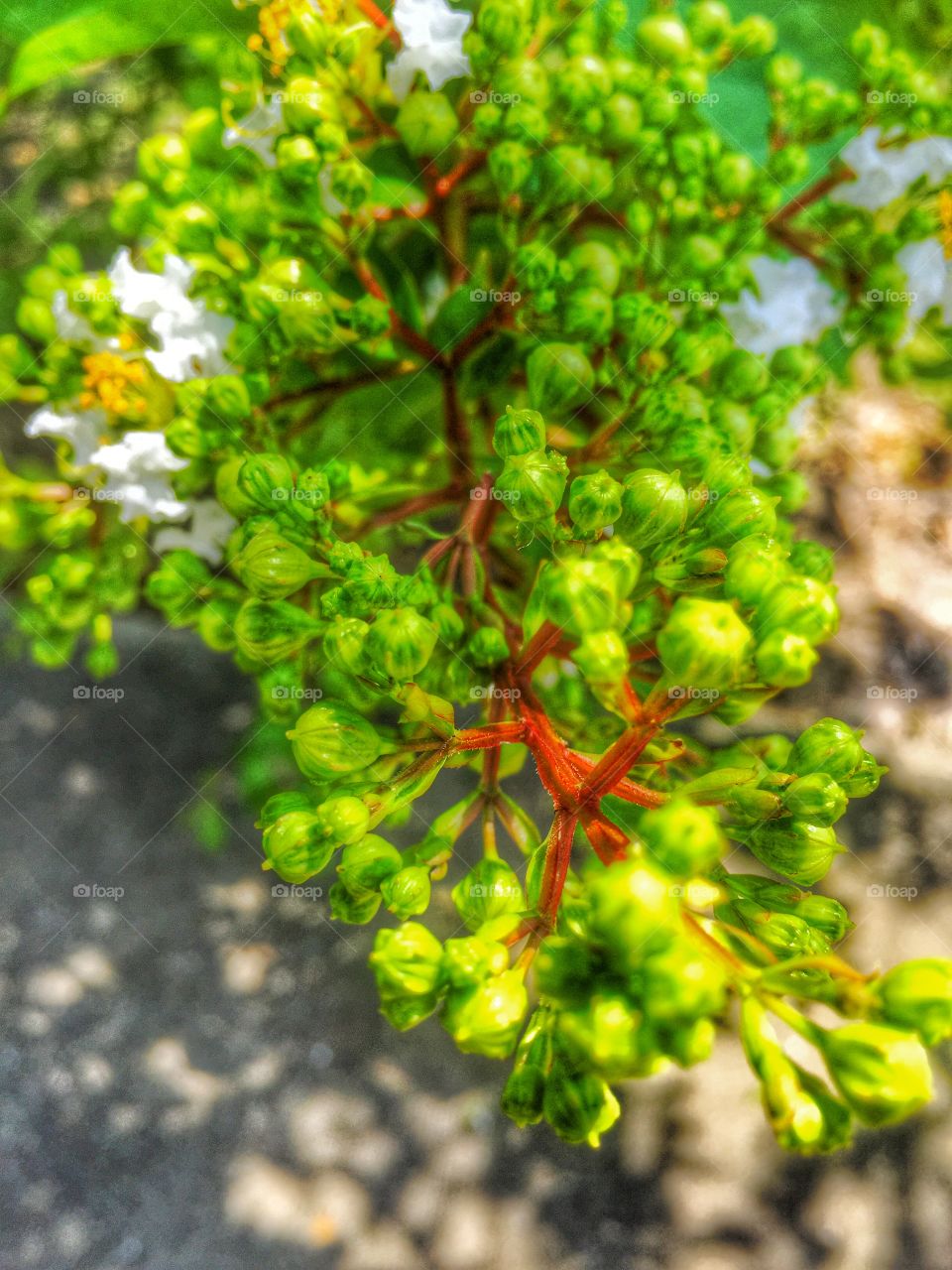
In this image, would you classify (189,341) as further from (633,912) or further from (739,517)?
(633,912)

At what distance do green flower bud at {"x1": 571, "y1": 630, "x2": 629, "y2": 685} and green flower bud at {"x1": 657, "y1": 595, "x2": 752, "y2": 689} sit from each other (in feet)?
0.09

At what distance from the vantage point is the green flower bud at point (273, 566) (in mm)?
760

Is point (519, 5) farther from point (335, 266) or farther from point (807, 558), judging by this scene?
point (807, 558)

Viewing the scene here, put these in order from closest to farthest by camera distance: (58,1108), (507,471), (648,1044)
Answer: (648,1044) < (507,471) < (58,1108)

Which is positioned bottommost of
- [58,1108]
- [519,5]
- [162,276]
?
[58,1108]

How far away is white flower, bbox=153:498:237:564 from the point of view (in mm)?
1021

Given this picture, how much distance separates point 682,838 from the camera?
0.52 m

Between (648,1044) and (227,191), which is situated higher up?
(227,191)

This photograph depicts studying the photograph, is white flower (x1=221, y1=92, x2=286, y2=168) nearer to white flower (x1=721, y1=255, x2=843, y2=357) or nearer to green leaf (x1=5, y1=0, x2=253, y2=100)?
green leaf (x1=5, y1=0, x2=253, y2=100)

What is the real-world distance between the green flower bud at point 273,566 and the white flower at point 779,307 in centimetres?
59

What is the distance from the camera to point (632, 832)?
71 centimetres

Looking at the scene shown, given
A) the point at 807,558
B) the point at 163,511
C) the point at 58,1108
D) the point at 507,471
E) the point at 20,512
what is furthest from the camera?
the point at 58,1108

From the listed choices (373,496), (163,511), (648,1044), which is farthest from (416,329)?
(648,1044)

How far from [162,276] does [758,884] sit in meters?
0.85
